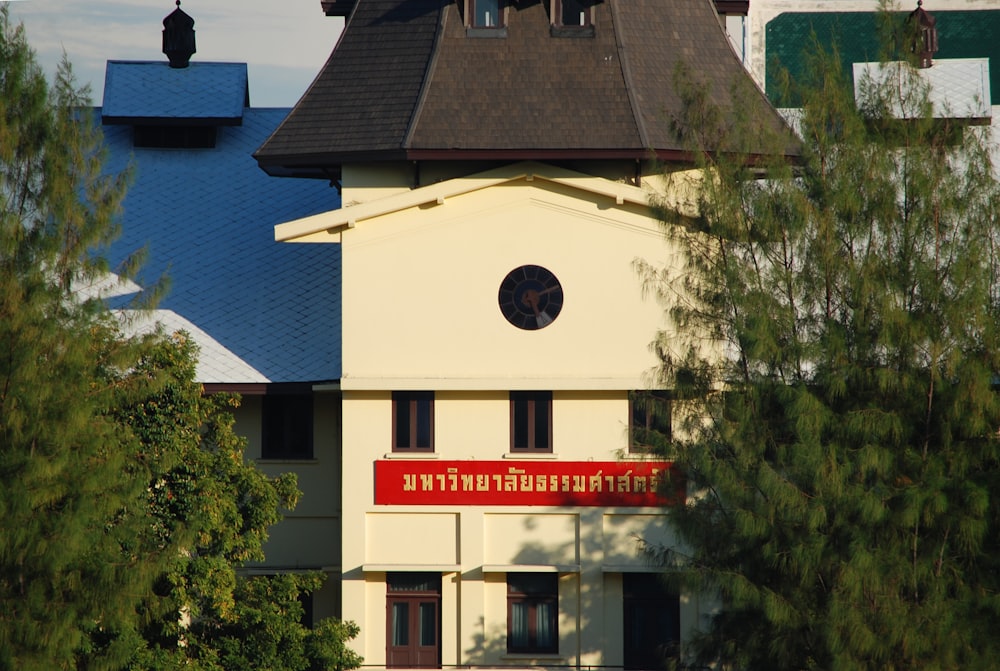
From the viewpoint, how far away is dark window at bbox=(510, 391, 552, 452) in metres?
32.9

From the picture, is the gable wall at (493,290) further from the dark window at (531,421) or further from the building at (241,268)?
the building at (241,268)

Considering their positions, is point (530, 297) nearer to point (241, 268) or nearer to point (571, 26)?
point (571, 26)

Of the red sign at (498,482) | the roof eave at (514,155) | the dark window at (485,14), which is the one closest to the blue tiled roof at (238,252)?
the red sign at (498,482)

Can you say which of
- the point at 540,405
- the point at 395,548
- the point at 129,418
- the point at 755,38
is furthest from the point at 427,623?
the point at 755,38

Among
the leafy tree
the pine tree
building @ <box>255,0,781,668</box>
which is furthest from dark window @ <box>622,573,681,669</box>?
the pine tree

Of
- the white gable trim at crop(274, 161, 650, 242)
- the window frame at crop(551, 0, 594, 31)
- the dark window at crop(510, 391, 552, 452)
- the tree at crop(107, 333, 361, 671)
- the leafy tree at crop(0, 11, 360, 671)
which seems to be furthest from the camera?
the window frame at crop(551, 0, 594, 31)

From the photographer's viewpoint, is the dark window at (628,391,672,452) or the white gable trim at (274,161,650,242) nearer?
the dark window at (628,391,672,452)

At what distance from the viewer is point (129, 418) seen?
92.1 feet

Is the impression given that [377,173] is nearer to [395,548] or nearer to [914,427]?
[395,548]

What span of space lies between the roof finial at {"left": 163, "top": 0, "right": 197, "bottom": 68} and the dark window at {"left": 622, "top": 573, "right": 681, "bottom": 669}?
19.6 meters

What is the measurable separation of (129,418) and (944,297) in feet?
42.1

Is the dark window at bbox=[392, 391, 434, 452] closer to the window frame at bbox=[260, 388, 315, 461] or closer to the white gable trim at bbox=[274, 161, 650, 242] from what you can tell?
the window frame at bbox=[260, 388, 315, 461]

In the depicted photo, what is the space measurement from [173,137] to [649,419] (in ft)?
50.1

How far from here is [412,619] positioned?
108 ft
